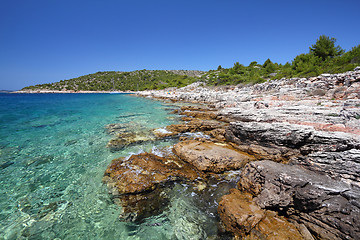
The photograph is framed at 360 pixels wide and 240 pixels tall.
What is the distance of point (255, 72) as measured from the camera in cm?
4500

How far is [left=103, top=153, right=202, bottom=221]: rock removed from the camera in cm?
444

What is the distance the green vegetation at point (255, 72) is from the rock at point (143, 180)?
90.4ft

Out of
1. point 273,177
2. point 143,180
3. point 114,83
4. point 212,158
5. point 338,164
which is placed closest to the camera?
point 338,164

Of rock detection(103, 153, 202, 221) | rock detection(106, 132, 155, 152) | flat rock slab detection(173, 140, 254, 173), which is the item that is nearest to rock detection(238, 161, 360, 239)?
flat rock slab detection(173, 140, 254, 173)

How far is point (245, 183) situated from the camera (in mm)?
5012

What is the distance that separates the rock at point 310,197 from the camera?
3186 millimetres

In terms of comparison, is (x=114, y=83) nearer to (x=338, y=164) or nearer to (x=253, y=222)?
(x=253, y=222)

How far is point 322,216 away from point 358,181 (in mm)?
1529

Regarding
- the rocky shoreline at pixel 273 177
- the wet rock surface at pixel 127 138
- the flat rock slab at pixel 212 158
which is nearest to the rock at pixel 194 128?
the wet rock surface at pixel 127 138

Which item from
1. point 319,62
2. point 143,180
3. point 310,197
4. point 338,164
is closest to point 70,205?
point 143,180

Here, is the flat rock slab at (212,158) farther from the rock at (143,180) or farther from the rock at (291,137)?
the rock at (291,137)

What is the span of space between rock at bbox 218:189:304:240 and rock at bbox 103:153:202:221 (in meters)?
1.92

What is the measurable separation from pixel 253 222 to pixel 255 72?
49.9 meters

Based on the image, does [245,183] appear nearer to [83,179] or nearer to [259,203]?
[259,203]
